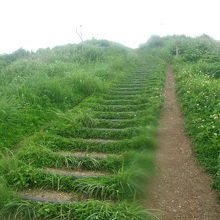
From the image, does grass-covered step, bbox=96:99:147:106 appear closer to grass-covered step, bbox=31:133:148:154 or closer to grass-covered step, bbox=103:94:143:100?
grass-covered step, bbox=103:94:143:100

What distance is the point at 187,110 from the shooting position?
7180 millimetres

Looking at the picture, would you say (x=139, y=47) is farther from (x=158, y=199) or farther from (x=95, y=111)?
(x=158, y=199)

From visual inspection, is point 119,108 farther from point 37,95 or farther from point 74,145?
point 74,145

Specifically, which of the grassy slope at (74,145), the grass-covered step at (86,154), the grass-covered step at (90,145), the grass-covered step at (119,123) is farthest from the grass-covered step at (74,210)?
the grass-covered step at (119,123)

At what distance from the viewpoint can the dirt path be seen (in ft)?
11.6

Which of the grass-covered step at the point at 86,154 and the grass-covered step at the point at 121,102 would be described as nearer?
the grass-covered step at the point at 86,154

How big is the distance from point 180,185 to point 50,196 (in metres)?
2.03

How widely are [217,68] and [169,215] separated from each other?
10360 millimetres

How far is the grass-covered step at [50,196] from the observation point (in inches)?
146

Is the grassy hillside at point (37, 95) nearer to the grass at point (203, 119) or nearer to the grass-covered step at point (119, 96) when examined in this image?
the grass-covered step at point (119, 96)

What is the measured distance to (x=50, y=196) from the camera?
12.6ft

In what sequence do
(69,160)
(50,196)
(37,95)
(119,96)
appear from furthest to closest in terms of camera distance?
1. (119,96)
2. (37,95)
3. (69,160)
4. (50,196)

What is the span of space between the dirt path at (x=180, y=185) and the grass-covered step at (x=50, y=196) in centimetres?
112

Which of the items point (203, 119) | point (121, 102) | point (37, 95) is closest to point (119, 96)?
point (121, 102)
